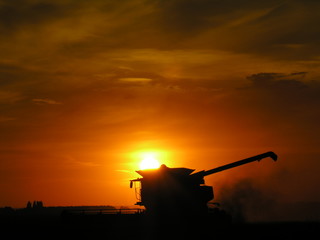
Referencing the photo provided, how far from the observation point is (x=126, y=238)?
38.0 metres

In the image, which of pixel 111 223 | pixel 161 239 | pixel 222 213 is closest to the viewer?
pixel 161 239

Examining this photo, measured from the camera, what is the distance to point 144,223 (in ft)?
172

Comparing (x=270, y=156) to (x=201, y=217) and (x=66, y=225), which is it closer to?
(x=201, y=217)

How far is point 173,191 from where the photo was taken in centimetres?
5316

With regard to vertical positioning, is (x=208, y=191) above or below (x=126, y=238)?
above

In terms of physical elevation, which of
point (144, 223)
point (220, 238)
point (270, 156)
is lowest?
point (220, 238)

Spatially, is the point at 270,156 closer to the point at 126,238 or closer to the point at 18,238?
the point at 126,238

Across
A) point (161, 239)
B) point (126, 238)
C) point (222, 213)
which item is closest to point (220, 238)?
point (161, 239)

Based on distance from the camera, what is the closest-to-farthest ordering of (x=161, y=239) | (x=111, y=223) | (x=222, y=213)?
(x=161, y=239), (x=111, y=223), (x=222, y=213)

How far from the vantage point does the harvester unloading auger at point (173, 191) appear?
53.0 m

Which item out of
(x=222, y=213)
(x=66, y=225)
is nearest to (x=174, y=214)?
(x=222, y=213)

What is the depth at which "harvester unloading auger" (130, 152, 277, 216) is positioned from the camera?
53.0 metres

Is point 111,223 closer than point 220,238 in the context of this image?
No

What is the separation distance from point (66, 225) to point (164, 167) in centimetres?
1288
